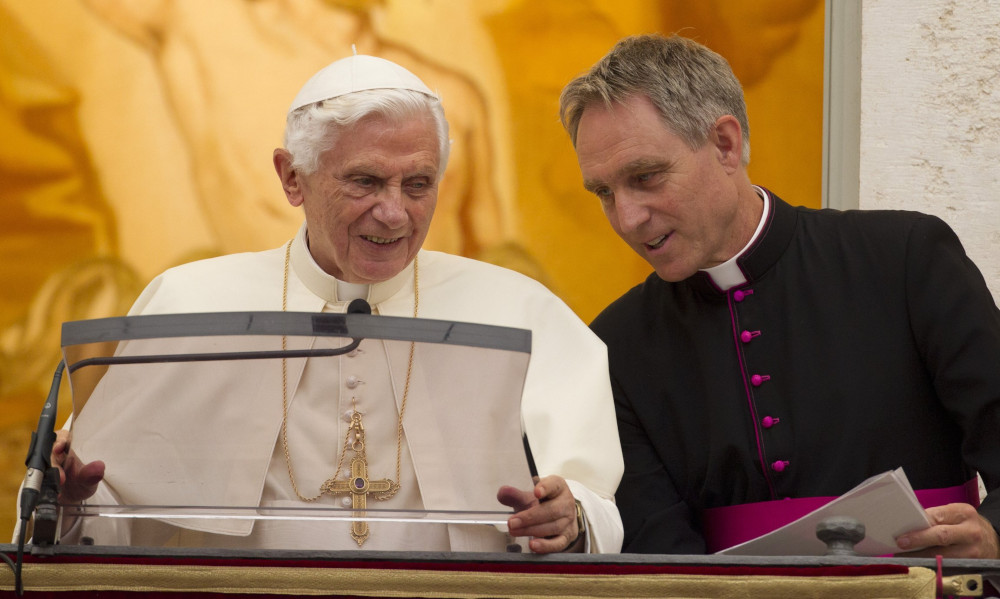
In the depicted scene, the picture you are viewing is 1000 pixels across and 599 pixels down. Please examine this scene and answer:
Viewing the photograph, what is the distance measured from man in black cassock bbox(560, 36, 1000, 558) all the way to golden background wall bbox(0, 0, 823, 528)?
1.24 m

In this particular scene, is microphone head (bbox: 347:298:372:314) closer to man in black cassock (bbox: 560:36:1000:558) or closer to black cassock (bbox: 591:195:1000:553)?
man in black cassock (bbox: 560:36:1000:558)

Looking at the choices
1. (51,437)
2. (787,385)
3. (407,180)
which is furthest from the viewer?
(787,385)

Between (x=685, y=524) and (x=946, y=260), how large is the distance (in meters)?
0.90

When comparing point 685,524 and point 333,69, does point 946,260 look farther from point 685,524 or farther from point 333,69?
point 333,69

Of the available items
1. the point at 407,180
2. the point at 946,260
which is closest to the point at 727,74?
the point at 946,260

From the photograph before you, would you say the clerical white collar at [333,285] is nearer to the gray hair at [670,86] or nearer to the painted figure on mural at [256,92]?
the gray hair at [670,86]

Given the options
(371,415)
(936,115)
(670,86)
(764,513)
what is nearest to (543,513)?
(371,415)

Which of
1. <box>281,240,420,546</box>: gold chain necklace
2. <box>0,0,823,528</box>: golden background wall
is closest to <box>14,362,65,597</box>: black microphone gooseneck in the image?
<box>281,240,420,546</box>: gold chain necklace

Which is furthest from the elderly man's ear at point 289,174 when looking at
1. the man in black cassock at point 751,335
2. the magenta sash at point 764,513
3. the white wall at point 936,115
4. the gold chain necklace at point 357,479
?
the white wall at point 936,115

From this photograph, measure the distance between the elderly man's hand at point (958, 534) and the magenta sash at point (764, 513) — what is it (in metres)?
0.40

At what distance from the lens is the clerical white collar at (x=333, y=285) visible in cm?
289

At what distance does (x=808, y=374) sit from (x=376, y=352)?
1.38 meters

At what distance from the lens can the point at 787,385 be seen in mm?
2898

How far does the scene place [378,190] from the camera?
271 centimetres
